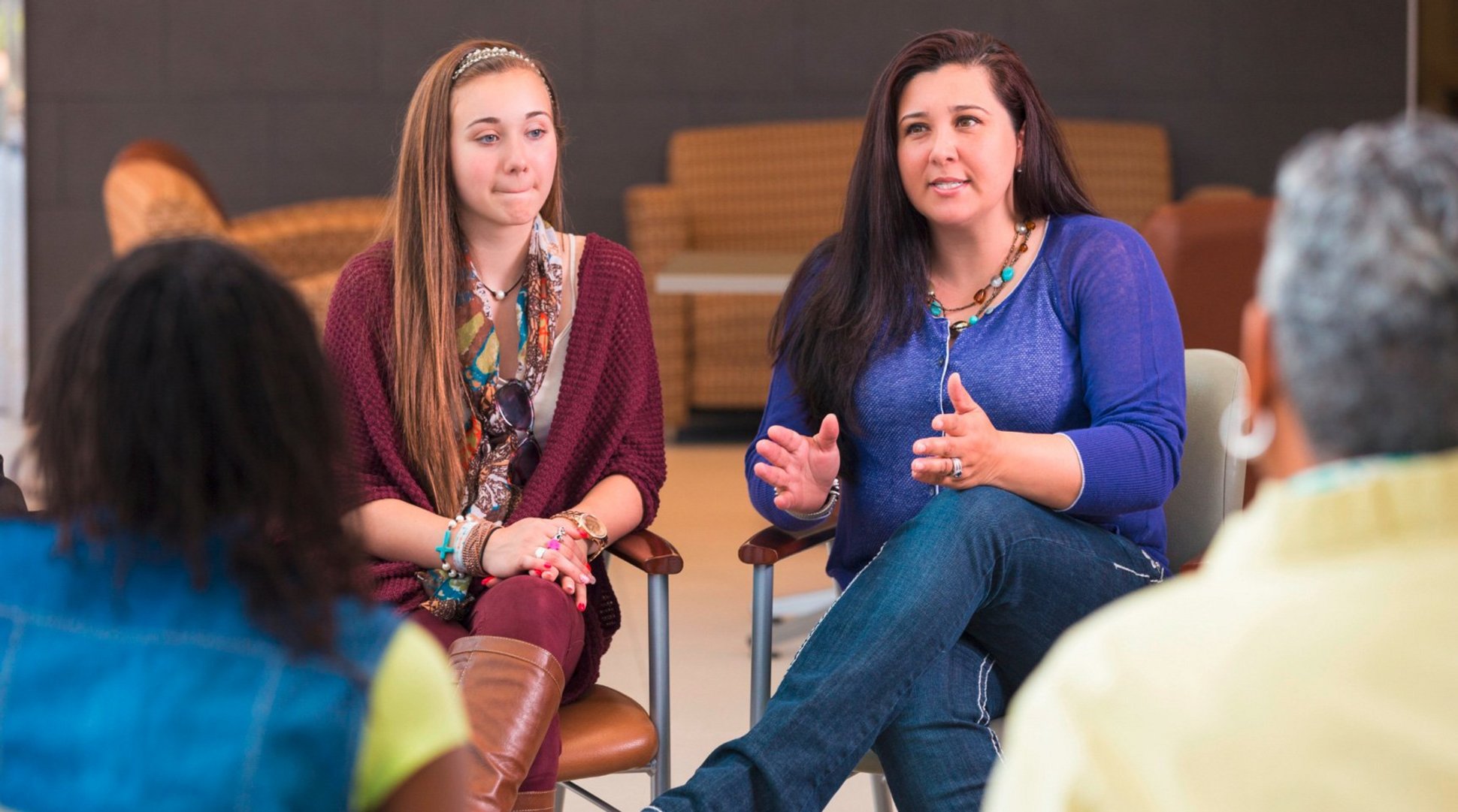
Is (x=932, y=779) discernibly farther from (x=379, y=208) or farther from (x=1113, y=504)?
(x=379, y=208)

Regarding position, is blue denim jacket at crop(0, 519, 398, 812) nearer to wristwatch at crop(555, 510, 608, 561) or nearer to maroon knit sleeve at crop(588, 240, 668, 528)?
wristwatch at crop(555, 510, 608, 561)

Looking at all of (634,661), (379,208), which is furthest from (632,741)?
(379,208)

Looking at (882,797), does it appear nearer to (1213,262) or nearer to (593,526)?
(593,526)

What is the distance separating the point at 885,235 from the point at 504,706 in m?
0.83

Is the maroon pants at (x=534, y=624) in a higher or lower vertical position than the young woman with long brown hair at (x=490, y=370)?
lower

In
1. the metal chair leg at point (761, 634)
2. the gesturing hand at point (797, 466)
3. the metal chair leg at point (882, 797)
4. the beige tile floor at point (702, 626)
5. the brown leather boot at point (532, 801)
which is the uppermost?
the gesturing hand at point (797, 466)

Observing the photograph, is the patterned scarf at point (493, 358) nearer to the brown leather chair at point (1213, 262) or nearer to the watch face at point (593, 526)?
the watch face at point (593, 526)

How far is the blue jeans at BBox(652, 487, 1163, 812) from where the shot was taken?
1732mm

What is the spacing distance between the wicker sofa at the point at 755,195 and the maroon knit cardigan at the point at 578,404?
3609 millimetres

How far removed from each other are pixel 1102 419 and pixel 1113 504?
4.5 inches

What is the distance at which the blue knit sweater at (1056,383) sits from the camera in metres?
1.99

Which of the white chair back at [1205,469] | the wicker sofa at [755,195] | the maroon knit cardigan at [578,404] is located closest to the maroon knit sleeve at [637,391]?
the maroon knit cardigan at [578,404]

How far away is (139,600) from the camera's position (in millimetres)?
943

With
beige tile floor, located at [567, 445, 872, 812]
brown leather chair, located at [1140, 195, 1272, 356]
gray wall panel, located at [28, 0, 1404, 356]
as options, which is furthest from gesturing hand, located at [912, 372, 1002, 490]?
gray wall panel, located at [28, 0, 1404, 356]
